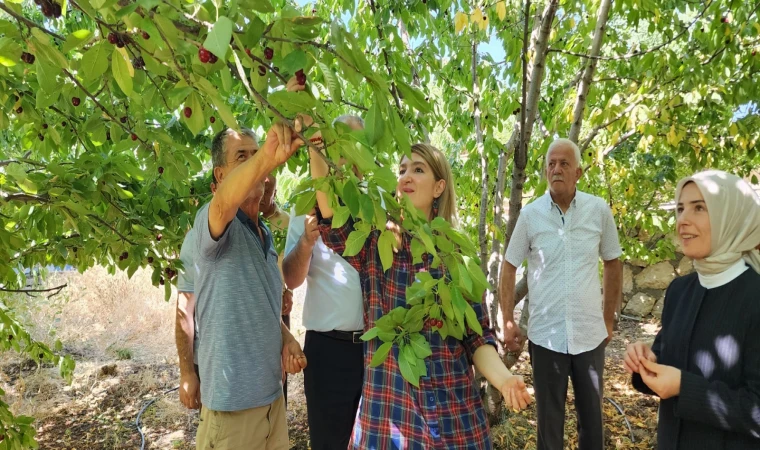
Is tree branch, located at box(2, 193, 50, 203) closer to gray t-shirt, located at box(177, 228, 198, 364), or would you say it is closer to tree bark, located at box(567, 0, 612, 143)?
gray t-shirt, located at box(177, 228, 198, 364)

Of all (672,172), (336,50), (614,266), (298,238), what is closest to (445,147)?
(672,172)

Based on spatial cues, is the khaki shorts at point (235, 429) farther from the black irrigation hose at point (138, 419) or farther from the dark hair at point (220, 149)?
the black irrigation hose at point (138, 419)

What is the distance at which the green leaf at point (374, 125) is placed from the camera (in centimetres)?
90

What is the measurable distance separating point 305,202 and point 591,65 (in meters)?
2.61

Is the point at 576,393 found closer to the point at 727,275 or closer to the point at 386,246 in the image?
the point at 727,275

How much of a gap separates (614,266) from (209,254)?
237 centimetres

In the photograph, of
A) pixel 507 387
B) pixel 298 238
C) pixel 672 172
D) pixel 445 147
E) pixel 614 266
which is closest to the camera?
pixel 507 387

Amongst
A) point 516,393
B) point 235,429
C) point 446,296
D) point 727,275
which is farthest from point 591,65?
point 235,429

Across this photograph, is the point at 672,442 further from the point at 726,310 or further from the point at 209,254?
the point at 209,254

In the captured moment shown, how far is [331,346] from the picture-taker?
2.22 metres

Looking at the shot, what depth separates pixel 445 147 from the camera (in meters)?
6.59

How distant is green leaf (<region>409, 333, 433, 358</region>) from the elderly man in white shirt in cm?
187

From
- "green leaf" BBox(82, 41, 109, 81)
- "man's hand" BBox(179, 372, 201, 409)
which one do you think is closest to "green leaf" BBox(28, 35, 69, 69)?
"green leaf" BBox(82, 41, 109, 81)

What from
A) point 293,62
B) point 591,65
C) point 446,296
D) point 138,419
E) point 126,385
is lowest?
point 138,419
